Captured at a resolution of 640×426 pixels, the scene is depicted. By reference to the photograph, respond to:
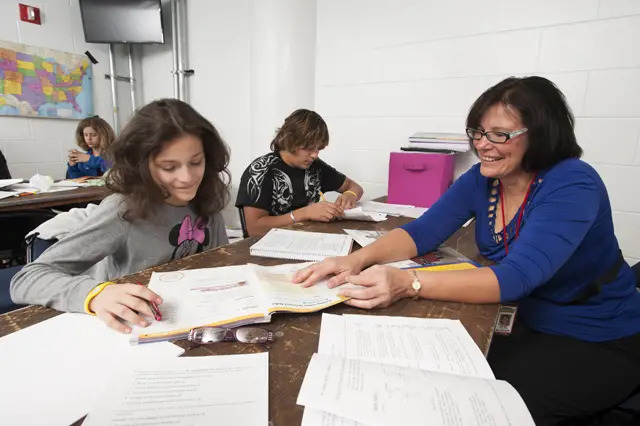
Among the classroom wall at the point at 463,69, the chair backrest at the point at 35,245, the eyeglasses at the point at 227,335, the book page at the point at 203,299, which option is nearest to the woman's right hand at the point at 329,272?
the book page at the point at 203,299

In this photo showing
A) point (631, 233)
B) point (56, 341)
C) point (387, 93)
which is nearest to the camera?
point (56, 341)

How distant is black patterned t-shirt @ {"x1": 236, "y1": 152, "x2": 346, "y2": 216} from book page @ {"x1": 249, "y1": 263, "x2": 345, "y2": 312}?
35.8 inches

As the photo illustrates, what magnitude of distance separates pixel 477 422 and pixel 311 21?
103 inches

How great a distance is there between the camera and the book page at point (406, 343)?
0.56 metres

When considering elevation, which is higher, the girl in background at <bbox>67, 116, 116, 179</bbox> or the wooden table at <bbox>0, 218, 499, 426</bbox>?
the girl in background at <bbox>67, 116, 116, 179</bbox>

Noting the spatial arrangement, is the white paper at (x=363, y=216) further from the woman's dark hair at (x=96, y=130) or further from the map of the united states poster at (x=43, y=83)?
the map of the united states poster at (x=43, y=83)

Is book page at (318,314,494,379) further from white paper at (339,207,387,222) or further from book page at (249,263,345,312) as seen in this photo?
white paper at (339,207,387,222)

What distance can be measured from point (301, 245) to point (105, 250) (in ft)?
1.75

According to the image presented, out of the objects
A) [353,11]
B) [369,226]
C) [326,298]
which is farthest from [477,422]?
[353,11]

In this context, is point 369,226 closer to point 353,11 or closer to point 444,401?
point 444,401

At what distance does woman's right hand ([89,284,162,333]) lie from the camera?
62cm

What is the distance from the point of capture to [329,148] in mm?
2621

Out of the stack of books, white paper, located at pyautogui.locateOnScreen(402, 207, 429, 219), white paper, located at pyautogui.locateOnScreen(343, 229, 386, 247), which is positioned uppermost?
the stack of books

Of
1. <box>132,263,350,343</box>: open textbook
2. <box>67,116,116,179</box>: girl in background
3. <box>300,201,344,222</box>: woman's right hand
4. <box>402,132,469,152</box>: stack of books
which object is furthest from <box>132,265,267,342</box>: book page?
<box>67,116,116,179</box>: girl in background
